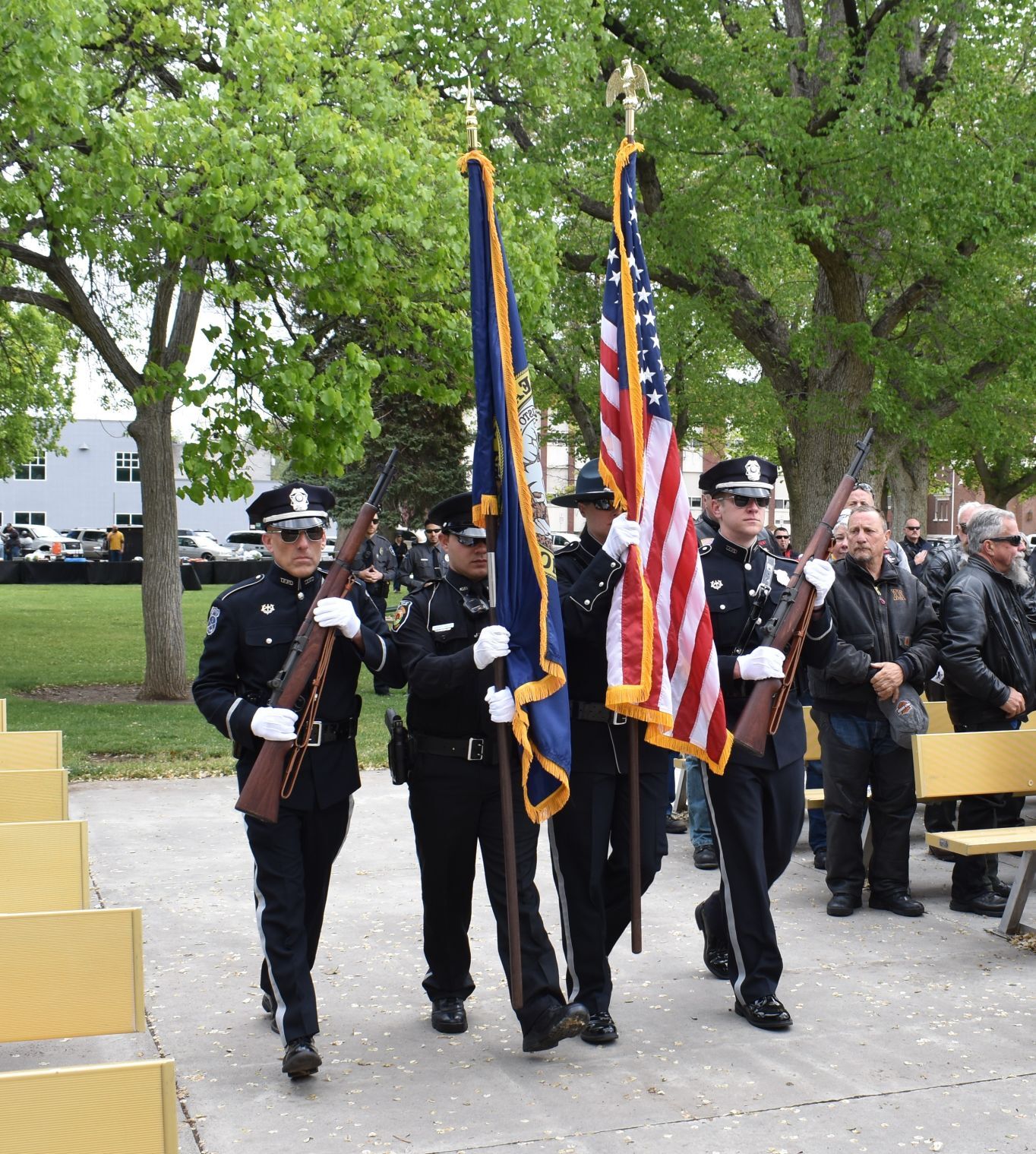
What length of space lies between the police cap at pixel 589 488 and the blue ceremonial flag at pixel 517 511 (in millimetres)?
304

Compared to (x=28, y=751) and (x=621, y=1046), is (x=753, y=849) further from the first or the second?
(x=28, y=751)

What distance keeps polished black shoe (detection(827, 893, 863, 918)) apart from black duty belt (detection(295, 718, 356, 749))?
10.2ft

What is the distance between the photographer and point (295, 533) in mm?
5199

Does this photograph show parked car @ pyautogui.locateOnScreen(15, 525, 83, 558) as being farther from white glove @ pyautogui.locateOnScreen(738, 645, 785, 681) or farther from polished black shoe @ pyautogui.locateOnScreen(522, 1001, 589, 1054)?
polished black shoe @ pyautogui.locateOnScreen(522, 1001, 589, 1054)

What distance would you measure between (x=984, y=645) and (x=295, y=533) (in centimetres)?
436

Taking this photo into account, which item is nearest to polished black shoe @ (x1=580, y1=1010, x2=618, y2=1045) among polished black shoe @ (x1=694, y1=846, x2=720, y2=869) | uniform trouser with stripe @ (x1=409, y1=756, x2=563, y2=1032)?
uniform trouser with stripe @ (x1=409, y1=756, x2=563, y2=1032)

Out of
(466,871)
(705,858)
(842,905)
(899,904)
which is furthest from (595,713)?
(705,858)

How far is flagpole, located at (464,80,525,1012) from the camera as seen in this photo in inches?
190

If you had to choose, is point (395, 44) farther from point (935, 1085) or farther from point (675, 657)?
point (935, 1085)

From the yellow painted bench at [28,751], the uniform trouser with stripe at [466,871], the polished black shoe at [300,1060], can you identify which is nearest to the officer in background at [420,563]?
the yellow painted bench at [28,751]

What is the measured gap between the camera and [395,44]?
1742 centimetres

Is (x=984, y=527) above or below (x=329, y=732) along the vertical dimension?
above

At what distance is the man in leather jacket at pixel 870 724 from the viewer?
7.29 m

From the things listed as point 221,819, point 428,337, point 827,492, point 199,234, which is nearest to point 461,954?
point 221,819
